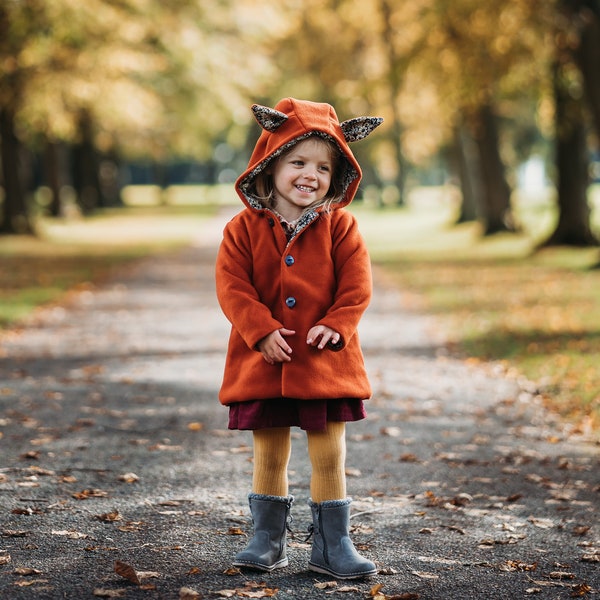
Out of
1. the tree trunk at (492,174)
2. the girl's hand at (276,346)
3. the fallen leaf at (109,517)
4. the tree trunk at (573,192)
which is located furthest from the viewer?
the tree trunk at (492,174)

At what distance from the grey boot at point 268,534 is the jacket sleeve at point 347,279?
27.6 inches

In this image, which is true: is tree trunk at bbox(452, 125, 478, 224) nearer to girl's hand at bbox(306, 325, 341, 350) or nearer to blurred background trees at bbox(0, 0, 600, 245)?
blurred background trees at bbox(0, 0, 600, 245)

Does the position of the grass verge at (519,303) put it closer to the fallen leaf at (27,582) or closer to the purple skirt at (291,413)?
the purple skirt at (291,413)

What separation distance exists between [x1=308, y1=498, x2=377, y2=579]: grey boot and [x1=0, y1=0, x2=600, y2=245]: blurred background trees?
12772mm

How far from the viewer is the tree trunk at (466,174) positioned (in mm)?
32969

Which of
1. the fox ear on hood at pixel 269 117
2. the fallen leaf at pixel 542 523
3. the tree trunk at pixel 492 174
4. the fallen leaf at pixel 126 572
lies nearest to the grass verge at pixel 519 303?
the tree trunk at pixel 492 174

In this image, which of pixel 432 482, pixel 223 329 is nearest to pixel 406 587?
pixel 432 482

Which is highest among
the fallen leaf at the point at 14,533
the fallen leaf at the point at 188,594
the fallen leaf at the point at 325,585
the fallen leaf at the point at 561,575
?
the fallen leaf at the point at 14,533

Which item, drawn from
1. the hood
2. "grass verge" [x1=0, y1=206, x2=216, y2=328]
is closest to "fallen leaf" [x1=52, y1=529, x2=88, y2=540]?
the hood

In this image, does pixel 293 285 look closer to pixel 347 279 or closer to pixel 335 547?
pixel 347 279

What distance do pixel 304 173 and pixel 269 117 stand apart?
256 mm

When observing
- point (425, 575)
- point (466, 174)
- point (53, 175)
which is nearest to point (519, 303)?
point (425, 575)

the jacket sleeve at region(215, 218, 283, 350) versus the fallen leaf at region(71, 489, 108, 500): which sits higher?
the jacket sleeve at region(215, 218, 283, 350)

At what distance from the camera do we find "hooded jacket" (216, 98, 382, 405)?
391cm
